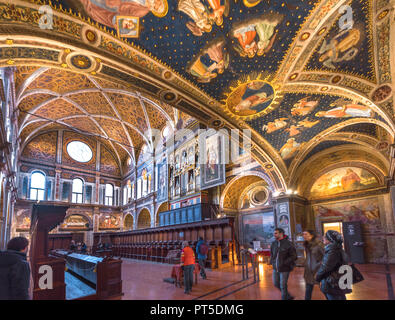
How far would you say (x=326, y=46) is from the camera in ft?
23.3

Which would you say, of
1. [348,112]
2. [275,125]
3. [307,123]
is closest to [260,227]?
[275,125]

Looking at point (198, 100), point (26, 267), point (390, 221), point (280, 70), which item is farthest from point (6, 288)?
point (390, 221)

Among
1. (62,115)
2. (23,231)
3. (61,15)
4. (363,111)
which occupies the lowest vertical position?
(23,231)

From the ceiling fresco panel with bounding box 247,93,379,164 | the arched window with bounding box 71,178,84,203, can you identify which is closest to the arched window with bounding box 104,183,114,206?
the arched window with bounding box 71,178,84,203

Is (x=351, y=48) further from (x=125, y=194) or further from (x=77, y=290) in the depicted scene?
(x=125, y=194)

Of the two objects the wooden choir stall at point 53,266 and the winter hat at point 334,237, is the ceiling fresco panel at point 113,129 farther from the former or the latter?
the winter hat at point 334,237

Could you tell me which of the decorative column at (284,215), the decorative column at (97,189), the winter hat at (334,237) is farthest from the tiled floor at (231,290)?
the decorative column at (97,189)

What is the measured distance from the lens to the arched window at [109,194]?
28500 mm

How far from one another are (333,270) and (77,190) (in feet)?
91.1

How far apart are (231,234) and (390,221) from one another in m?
8.41

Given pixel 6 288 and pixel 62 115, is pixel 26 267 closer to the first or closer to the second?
pixel 6 288

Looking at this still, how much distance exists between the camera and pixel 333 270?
3.14 meters

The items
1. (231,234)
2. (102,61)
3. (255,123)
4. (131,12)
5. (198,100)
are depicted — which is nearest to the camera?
(131,12)

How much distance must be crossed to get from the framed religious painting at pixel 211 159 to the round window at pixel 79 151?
16.9 m
